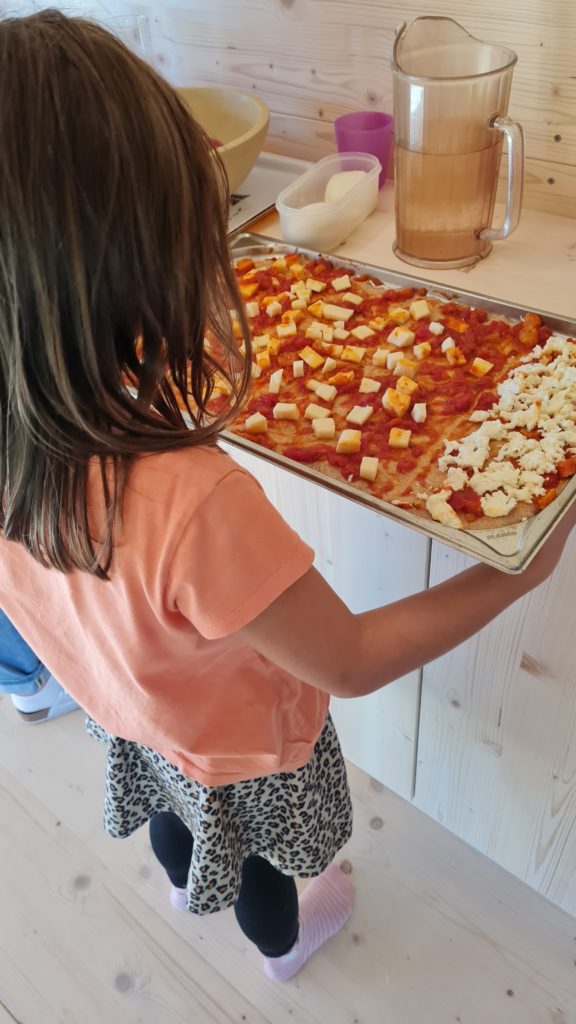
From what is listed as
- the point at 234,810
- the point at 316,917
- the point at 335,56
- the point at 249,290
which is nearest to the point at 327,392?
the point at 249,290

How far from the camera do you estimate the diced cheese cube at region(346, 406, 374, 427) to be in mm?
826

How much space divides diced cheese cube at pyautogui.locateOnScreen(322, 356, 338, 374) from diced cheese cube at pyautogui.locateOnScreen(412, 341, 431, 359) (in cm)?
9

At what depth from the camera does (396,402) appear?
83 centimetres

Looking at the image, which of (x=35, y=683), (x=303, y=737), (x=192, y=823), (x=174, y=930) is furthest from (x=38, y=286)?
(x=174, y=930)

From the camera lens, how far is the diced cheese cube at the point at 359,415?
826mm

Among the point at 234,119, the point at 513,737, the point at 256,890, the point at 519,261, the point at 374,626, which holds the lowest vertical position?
the point at 256,890

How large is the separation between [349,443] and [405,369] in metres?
0.15

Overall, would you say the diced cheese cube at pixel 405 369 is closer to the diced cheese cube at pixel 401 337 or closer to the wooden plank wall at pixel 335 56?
the diced cheese cube at pixel 401 337

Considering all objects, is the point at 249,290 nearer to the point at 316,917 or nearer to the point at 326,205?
the point at 326,205

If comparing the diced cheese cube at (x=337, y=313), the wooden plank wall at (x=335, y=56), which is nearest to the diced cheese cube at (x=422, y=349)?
the diced cheese cube at (x=337, y=313)

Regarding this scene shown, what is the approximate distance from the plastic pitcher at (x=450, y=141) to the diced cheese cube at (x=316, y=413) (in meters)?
0.31

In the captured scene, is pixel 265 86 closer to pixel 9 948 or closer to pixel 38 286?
pixel 38 286

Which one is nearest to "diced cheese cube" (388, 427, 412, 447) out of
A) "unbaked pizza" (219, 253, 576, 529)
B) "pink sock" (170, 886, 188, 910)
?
"unbaked pizza" (219, 253, 576, 529)

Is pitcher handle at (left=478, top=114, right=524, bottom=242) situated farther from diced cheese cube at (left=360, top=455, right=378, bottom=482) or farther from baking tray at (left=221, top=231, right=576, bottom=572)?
diced cheese cube at (left=360, top=455, right=378, bottom=482)
